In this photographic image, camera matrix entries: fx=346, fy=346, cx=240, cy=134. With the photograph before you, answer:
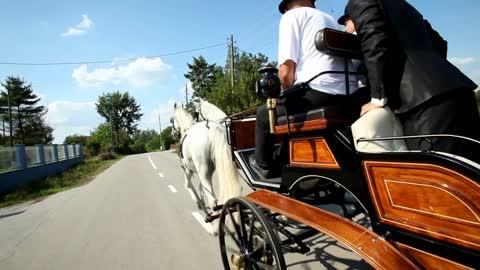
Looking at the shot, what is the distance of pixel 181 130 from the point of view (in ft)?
20.9

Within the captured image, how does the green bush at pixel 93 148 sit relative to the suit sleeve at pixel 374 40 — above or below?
below

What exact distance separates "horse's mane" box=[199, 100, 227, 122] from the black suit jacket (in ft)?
10.2

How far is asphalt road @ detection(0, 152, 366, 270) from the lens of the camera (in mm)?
3846

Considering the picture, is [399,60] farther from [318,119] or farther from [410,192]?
[410,192]

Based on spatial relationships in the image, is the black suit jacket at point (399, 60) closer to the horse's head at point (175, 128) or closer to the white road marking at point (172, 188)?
the horse's head at point (175, 128)

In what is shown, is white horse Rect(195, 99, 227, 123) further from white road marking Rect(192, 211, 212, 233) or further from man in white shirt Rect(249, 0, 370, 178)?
man in white shirt Rect(249, 0, 370, 178)

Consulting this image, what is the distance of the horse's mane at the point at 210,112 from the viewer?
4.93 m

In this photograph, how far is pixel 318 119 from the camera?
7.11 ft

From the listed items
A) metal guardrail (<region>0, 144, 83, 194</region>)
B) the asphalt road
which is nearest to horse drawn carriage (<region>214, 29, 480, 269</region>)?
the asphalt road

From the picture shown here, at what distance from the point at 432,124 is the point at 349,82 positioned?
2.63 ft

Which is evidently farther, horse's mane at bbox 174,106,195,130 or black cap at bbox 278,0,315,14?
horse's mane at bbox 174,106,195,130

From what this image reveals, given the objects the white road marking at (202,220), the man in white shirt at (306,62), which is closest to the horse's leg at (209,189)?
the white road marking at (202,220)

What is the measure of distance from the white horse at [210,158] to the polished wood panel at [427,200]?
2.27 meters

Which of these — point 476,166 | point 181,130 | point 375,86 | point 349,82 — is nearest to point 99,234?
point 181,130
